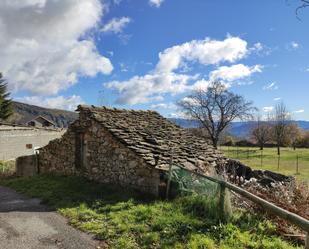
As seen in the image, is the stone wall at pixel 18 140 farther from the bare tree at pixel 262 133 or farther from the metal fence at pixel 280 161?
the bare tree at pixel 262 133

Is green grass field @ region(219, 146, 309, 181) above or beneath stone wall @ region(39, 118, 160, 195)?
beneath

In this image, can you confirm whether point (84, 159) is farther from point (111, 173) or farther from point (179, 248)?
point (179, 248)

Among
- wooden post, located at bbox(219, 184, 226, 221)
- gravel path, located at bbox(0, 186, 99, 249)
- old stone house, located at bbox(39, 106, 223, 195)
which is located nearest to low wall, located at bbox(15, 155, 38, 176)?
old stone house, located at bbox(39, 106, 223, 195)

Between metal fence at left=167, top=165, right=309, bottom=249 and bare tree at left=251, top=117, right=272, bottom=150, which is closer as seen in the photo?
metal fence at left=167, top=165, right=309, bottom=249

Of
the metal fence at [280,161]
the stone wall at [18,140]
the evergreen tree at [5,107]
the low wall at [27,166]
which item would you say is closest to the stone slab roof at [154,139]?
the low wall at [27,166]

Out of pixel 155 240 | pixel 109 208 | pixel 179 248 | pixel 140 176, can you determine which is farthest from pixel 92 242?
pixel 140 176

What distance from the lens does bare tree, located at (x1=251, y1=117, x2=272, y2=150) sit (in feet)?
227

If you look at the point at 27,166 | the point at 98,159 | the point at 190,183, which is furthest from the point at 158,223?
the point at 27,166

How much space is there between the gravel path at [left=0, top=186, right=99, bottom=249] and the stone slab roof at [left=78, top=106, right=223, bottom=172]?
3709mm

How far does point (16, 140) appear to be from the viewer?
104ft

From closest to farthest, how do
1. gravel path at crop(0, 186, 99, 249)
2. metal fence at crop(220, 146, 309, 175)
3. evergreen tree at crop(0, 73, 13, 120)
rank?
1. gravel path at crop(0, 186, 99, 249)
2. metal fence at crop(220, 146, 309, 175)
3. evergreen tree at crop(0, 73, 13, 120)

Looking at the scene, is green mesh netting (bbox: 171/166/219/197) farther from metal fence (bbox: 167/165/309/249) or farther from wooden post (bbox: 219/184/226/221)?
wooden post (bbox: 219/184/226/221)

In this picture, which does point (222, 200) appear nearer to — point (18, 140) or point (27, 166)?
point (27, 166)

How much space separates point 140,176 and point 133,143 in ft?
4.29
